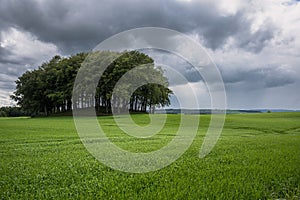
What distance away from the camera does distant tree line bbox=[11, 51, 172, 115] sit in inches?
2376

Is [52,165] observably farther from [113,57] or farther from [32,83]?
[32,83]

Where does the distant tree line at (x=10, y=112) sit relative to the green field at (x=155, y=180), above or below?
above

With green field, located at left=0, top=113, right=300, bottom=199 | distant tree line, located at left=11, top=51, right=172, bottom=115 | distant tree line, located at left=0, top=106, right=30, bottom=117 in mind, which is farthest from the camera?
distant tree line, located at left=0, top=106, right=30, bottom=117

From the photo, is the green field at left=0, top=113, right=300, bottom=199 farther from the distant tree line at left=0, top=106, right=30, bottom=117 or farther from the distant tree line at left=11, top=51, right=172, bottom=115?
the distant tree line at left=0, top=106, right=30, bottom=117

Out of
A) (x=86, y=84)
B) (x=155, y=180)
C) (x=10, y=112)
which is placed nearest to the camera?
(x=155, y=180)

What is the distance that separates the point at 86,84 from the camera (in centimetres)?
5828

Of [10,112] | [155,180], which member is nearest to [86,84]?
[155,180]

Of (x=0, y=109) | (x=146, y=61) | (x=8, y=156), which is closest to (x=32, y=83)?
(x=146, y=61)

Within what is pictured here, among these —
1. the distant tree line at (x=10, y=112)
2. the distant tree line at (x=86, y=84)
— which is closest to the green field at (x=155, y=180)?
the distant tree line at (x=86, y=84)

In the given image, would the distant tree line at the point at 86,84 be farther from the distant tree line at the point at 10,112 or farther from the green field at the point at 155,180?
the green field at the point at 155,180

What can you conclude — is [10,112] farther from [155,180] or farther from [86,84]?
[155,180]

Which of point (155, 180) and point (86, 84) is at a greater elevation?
point (86, 84)

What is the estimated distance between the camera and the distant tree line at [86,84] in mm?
60344

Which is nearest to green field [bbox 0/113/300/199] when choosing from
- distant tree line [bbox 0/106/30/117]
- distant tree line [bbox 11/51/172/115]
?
distant tree line [bbox 11/51/172/115]
